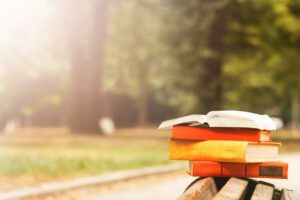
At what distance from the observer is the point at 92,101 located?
3112cm

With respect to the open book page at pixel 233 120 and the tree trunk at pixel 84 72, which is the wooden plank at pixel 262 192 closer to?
the open book page at pixel 233 120

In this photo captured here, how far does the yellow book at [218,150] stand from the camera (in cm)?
386

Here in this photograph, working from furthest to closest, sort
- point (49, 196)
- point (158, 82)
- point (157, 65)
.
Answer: point (158, 82)
point (157, 65)
point (49, 196)

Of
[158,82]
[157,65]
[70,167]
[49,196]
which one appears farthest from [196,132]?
[158,82]

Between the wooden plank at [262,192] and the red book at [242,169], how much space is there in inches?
3.5

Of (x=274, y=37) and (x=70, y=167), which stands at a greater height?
(x=274, y=37)

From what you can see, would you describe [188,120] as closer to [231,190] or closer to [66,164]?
[231,190]

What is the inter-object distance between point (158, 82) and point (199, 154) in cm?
4989

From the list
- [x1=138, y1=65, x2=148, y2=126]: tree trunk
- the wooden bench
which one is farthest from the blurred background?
the wooden bench

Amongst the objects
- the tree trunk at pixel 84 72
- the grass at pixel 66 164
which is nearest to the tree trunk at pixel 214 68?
the tree trunk at pixel 84 72

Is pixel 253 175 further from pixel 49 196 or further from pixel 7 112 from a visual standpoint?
pixel 7 112

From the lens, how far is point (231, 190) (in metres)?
3.73

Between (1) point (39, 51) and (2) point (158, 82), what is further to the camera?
(2) point (158, 82)

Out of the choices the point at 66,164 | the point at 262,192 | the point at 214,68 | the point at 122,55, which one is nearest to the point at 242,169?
the point at 262,192
